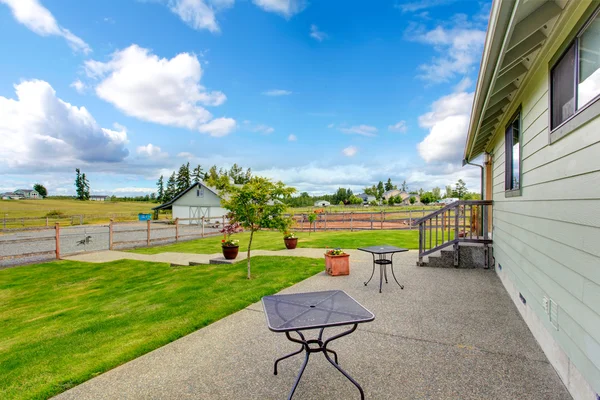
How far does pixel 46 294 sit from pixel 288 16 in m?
11.8

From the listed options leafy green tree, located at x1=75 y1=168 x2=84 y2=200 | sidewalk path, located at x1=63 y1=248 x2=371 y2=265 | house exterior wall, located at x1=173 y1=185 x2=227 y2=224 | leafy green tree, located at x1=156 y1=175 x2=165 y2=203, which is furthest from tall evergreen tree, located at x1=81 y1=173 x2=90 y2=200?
sidewalk path, located at x1=63 y1=248 x2=371 y2=265

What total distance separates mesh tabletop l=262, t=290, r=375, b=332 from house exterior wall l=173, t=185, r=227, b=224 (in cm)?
2661

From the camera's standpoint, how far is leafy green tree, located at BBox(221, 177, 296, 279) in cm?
625

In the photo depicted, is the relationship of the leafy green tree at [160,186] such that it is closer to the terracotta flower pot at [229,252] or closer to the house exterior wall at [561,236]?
the terracotta flower pot at [229,252]

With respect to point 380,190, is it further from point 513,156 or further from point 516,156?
point 516,156

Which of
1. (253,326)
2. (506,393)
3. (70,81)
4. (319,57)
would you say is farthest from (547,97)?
(70,81)

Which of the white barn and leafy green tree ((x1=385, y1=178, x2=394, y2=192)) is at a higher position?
leafy green tree ((x1=385, y1=178, x2=394, y2=192))

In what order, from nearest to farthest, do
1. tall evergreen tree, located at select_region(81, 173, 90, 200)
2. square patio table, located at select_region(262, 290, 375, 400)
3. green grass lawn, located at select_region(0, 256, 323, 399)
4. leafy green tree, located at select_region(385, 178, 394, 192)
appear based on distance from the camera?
1. square patio table, located at select_region(262, 290, 375, 400)
2. green grass lawn, located at select_region(0, 256, 323, 399)
3. tall evergreen tree, located at select_region(81, 173, 90, 200)
4. leafy green tree, located at select_region(385, 178, 394, 192)

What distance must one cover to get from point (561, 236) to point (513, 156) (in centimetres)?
274

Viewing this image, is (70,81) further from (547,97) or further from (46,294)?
(547,97)

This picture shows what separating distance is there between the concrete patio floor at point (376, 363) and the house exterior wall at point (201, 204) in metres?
25.8

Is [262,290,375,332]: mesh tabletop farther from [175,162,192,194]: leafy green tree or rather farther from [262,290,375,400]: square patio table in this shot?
[175,162,192,194]: leafy green tree

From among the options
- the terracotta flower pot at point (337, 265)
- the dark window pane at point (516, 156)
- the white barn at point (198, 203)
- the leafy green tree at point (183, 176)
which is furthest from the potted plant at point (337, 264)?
the leafy green tree at point (183, 176)

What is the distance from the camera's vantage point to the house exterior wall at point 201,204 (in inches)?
1129
